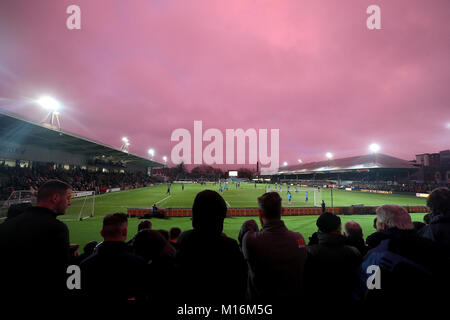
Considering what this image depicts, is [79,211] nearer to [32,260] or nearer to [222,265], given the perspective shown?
[32,260]

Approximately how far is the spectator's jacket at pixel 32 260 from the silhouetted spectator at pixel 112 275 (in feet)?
0.91

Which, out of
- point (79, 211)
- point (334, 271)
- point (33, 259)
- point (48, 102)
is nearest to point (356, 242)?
point (334, 271)

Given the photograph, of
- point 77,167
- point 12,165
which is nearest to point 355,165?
point 77,167

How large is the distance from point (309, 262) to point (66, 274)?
334 cm

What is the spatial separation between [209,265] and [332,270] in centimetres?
218

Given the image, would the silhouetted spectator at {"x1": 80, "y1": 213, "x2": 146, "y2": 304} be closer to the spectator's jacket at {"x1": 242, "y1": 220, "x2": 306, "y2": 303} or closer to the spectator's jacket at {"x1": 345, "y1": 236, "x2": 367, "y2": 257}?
the spectator's jacket at {"x1": 242, "y1": 220, "x2": 306, "y2": 303}

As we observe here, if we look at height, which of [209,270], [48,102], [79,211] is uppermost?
[48,102]

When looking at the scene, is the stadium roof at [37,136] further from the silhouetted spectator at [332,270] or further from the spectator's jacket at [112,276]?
the silhouetted spectator at [332,270]

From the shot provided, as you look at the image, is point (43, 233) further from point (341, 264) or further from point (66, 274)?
point (341, 264)

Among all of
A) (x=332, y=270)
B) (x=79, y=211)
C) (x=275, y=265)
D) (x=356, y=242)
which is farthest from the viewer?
(x=79, y=211)

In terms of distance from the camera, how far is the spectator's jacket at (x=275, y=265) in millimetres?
2264

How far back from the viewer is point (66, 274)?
7.63ft

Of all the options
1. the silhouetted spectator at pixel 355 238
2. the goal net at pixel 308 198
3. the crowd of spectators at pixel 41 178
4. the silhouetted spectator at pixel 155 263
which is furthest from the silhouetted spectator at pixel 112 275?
the goal net at pixel 308 198

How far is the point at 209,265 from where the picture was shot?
170 cm
